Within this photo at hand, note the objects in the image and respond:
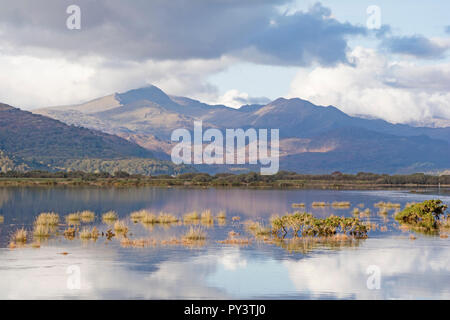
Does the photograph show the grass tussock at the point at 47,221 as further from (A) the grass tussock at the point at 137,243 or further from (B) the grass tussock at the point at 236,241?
(B) the grass tussock at the point at 236,241

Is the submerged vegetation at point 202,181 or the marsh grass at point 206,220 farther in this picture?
the submerged vegetation at point 202,181

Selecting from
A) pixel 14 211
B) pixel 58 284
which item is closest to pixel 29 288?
pixel 58 284

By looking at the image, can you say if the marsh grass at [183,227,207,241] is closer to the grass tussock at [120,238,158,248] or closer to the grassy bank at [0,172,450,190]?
the grass tussock at [120,238,158,248]

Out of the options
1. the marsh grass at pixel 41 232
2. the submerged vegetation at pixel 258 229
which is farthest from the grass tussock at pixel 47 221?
the marsh grass at pixel 41 232

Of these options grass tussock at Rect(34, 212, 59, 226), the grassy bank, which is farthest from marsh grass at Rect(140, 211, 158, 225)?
the grassy bank

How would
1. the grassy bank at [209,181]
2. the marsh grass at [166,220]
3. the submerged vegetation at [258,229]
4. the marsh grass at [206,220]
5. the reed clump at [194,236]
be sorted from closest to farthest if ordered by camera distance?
the submerged vegetation at [258,229], the reed clump at [194,236], the marsh grass at [166,220], the marsh grass at [206,220], the grassy bank at [209,181]

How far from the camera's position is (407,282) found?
92.5 feet

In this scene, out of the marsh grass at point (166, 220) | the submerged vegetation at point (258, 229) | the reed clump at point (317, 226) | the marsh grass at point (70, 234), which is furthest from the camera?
the marsh grass at point (166, 220)

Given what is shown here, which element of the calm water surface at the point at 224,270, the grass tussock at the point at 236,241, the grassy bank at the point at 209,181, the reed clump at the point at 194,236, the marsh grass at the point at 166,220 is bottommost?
the calm water surface at the point at 224,270

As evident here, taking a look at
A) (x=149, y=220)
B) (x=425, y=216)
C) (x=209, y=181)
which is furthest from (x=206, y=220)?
(x=209, y=181)

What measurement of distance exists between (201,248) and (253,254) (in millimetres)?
3706

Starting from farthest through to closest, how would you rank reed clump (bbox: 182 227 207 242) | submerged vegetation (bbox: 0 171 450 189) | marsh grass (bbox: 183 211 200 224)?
1. submerged vegetation (bbox: 0 171 450 189)
2. marsh grass (bbox: 183 211 200 224)
3. reed clump (bbox: 182 227 207 242)
